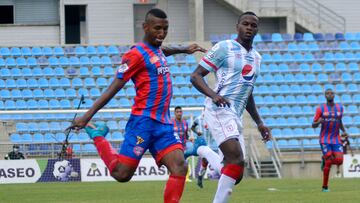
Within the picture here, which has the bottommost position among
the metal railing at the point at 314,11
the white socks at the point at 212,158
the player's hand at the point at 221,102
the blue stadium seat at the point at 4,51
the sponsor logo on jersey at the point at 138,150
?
the white socks at the point at 212,158

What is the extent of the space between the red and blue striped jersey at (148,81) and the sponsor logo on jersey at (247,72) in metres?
1.91

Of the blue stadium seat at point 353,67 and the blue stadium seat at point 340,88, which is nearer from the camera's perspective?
the blue stadium seat at point 340,88

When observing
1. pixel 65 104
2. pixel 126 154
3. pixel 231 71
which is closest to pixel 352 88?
pixel 65 104

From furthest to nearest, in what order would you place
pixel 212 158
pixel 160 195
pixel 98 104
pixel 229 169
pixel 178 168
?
pixel 160 195
pixel 212 158
pixel 229 169
pixel 178 168
pixel 98 104

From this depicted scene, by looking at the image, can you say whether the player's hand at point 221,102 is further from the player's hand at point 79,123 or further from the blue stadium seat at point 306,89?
the blue stadium seat at point 306,89

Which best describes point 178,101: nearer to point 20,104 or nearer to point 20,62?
point 20,104

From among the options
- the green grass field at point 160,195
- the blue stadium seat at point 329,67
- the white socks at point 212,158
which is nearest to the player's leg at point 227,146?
the white socks at point 212,158

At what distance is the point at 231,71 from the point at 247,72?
204 mm

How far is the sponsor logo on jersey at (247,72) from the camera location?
11.4m

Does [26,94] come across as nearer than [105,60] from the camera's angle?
Yes

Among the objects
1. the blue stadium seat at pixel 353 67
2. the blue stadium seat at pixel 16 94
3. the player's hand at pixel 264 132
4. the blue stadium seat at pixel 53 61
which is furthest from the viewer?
the blue stadium seat at pixel 353 67

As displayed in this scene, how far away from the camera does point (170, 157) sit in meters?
9.48

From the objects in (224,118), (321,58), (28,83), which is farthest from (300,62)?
(224,118)

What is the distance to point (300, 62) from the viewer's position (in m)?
37.9
